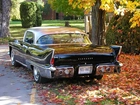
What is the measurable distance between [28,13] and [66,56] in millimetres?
28483

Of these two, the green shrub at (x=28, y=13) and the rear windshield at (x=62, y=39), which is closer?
the rear windshield at (x=62, y=39)

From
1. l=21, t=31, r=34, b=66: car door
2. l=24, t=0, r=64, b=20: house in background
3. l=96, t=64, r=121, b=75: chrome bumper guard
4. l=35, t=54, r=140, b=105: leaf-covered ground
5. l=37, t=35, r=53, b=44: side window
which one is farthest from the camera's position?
l=24, t=0, r=64, b=20: house in background

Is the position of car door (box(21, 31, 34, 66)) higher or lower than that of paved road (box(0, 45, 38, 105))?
higher

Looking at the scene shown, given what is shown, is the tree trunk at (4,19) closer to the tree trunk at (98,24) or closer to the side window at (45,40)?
the tree trunk at (98,24)

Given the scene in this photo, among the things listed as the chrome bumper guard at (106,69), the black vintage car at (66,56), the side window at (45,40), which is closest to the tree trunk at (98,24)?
the black vintage car at (66,56)

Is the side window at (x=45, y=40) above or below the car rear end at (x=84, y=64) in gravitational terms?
above

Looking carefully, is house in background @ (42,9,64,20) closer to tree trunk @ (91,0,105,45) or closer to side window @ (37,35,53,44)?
tree trunk @ (91,0,105,45)

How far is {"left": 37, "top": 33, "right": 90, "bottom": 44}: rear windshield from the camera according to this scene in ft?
26.7

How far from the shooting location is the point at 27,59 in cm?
852

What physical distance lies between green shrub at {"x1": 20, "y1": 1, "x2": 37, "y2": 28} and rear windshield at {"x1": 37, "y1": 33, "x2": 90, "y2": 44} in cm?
2644

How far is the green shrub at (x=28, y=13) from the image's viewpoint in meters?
34.3

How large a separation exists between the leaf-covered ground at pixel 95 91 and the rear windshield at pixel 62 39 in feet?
3.58

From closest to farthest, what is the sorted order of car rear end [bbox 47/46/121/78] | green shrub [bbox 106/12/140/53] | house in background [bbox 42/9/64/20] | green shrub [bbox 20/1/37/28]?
car rear end [bbox 47/46/121/78] < green shrub [bbox 106/12/140/53] < green shrub [bbox 20/1/37/28] < house in background [bbox 42/9/64/20]

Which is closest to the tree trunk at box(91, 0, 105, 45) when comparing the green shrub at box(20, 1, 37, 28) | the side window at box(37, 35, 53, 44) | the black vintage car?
the black vintage car
